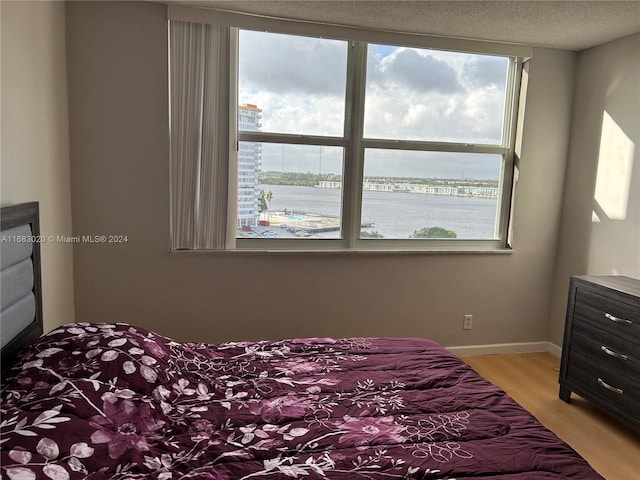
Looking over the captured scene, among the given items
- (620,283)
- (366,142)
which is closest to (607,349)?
(620,283)

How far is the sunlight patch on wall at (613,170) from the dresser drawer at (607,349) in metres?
0.93

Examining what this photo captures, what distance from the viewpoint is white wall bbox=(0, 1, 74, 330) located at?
1.90 m

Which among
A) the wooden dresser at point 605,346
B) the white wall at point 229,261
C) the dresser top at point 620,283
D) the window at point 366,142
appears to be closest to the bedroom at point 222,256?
the white wall at point 229,261

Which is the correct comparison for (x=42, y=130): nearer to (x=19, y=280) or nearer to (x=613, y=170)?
(x=19, y=280)

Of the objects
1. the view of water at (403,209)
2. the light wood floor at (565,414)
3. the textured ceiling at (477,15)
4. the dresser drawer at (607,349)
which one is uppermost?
the textured ceiling at (477,15)

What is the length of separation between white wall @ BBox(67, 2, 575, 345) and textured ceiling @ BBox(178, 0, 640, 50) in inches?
16.7

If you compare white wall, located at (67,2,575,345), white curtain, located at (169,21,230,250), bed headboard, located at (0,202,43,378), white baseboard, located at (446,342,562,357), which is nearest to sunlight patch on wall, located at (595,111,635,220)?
white wall, located at (67,2,575,345)

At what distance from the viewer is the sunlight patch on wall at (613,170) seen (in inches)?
120

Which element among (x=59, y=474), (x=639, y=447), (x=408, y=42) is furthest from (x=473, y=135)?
(x=59, y=474)

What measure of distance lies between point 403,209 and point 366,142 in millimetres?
Answer: 580

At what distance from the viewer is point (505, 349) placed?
3637 mm

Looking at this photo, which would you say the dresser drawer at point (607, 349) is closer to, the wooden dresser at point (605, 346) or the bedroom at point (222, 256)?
the wooden dresser at point (605, 346)

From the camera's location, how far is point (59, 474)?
1.12 metres

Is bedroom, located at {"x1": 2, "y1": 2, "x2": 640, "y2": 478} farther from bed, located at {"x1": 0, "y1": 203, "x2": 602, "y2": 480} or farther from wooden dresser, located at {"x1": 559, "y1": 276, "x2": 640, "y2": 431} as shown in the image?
bed, located at {"x1": 0, "y1": 203, "x2": 602, "y2": 480}
